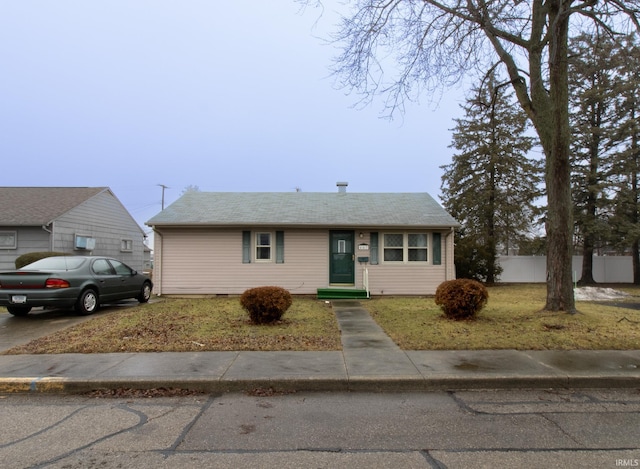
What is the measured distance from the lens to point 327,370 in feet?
17.1

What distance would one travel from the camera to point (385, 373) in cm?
507

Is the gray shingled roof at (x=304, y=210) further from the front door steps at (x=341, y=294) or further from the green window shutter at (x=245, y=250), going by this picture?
the front door steps at (x=341, y=294)

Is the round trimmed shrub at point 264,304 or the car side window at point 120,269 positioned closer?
the round trimmed shrub at point 264,304

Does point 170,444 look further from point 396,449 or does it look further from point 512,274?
point 512,274

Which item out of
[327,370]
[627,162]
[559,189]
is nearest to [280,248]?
[559,189]

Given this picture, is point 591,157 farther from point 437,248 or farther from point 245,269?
point 245,269

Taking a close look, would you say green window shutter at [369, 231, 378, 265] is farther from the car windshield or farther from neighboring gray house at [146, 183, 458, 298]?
the car windshield

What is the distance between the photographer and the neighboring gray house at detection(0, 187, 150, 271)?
54.7ft

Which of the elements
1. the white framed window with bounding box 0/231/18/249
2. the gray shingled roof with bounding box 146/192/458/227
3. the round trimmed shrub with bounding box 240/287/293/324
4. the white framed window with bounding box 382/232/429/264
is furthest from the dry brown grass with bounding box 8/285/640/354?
the white framed window with bounding box 0/231/18/249

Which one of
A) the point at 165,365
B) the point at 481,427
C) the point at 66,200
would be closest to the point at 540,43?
the point at 481,427

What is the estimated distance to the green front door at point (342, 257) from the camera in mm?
13961

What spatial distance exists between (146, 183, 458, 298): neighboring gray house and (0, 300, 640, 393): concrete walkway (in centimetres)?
749

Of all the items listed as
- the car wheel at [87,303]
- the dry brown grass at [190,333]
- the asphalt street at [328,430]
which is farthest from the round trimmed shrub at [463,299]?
the car wheel at [87,303]

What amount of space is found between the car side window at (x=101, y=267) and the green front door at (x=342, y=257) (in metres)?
6.84
